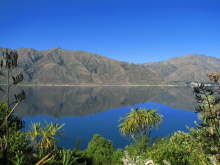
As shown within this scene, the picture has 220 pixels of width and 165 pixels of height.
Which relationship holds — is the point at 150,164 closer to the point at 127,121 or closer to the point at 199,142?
the point at 199,142

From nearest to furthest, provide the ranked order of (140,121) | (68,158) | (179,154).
Answer: (68,158)
(179,154)
(140,121)

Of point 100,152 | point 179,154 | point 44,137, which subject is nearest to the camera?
point 179,154

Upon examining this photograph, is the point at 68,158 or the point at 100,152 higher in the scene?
the point at 68,158

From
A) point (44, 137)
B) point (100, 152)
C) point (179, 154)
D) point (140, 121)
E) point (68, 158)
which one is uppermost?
point (68, 158)

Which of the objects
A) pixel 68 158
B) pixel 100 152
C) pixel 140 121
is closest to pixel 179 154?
pixel 140 121

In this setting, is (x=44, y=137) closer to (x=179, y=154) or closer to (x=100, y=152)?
(x=179, y=154)

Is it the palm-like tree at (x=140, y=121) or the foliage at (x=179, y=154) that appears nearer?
the foliage at (x=179, y=154)

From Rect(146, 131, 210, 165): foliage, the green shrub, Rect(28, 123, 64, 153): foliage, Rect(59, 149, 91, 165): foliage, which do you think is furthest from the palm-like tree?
Rect(28, 123, 64, 153): foliage

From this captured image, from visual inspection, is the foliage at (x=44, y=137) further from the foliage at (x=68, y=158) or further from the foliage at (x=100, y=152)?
the foliage at (x=100, y=152)

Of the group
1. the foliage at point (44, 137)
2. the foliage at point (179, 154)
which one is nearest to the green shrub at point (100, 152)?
the foliage at point (44, 137)

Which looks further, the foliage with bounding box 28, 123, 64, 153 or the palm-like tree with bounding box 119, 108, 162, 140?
the palm-like tree with bounding box 119, 108, 162, 140

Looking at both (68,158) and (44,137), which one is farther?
(44,137)

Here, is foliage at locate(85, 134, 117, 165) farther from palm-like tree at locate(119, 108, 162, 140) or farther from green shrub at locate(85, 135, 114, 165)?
palm-like tree at locate(119, 108, 162, 140)

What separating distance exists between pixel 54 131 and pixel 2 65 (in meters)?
23.2
